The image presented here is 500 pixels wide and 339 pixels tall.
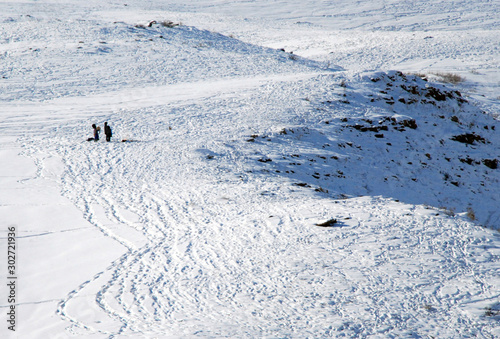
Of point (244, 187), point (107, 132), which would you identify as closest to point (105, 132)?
point (107, 132)

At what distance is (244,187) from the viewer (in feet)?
41.2

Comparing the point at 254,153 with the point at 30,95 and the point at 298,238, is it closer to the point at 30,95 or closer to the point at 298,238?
the point at 298,238

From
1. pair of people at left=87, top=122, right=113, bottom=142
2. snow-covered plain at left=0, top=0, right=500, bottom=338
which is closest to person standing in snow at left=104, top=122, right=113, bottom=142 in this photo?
pair of people at left=87, top=122, right=113, bottom=142

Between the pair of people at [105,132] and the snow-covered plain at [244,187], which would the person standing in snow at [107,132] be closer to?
the pair of people at [105,132]

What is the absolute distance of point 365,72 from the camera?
22281 millimetres

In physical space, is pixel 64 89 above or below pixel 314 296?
above

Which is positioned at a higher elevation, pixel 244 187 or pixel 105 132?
pixel 105 132

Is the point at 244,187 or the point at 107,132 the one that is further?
the point at 107,132

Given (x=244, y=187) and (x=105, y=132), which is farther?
(x=105, y=132)

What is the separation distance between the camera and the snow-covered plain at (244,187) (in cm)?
696

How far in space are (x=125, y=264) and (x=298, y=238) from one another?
3.55 meters

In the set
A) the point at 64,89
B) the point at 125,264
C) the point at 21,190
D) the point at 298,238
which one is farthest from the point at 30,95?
the point at 298,238

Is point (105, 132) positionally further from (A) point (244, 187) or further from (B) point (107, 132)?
(A) point (244, 187)

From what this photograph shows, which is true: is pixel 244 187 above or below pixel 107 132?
below
